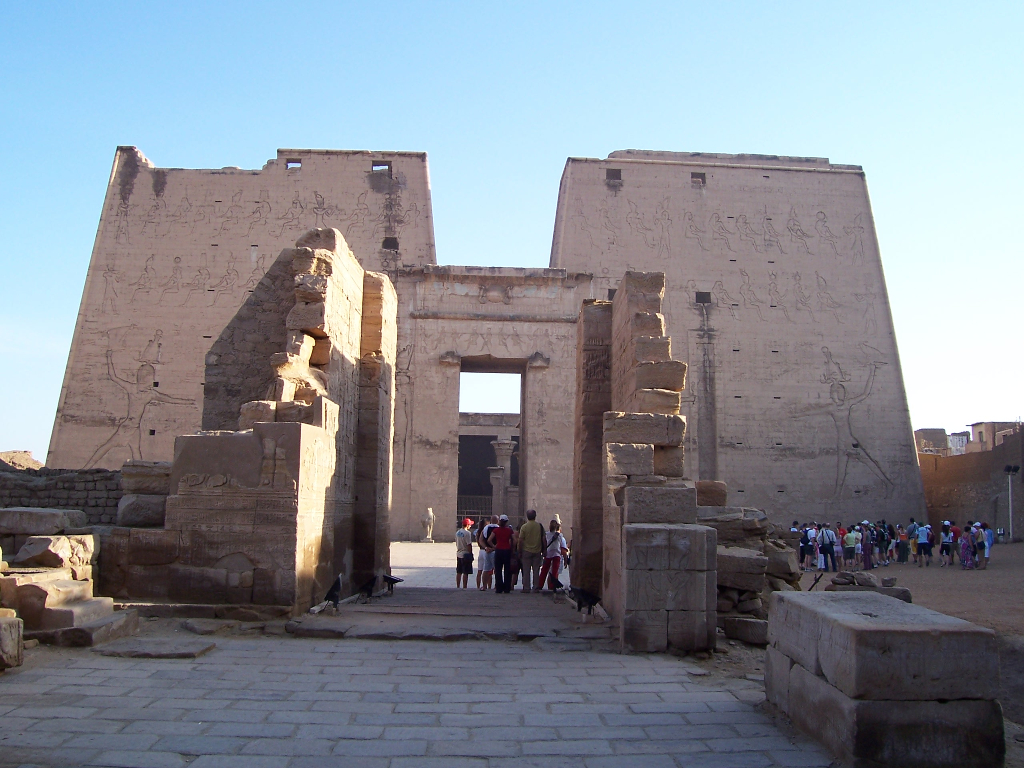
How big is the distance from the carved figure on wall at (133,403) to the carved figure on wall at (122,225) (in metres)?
2.86

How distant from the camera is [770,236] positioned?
21141 millimetres

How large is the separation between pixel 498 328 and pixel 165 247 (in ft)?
28.4

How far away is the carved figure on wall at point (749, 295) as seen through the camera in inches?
816

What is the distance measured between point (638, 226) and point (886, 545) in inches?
390

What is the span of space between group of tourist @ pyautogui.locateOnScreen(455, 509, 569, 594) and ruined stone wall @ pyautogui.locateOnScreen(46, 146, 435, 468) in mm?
10346

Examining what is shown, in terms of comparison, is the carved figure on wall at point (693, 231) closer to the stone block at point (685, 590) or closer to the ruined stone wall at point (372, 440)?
the ruined stone wall at point (372, 440)

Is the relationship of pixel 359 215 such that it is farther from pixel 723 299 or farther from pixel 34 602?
pixel 34 602

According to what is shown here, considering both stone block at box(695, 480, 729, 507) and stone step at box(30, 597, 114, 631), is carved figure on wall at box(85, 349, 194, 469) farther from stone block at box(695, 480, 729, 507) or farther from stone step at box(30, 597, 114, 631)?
stone step at box(30, 597, 114, 631)

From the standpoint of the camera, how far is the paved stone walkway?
339 cm

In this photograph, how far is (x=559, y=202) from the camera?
21219mm

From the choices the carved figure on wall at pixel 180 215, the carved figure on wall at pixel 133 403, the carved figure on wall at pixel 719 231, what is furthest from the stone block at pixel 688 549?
the carved figure on wall at pixel 180 215

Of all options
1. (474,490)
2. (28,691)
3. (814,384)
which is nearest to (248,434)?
(28,691)

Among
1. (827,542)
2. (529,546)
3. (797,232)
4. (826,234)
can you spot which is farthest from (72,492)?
(826,234)

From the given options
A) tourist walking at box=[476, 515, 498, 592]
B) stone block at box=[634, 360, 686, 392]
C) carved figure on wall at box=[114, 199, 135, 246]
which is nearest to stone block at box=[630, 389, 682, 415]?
stone block at box=[634, 360, 686, 392]
